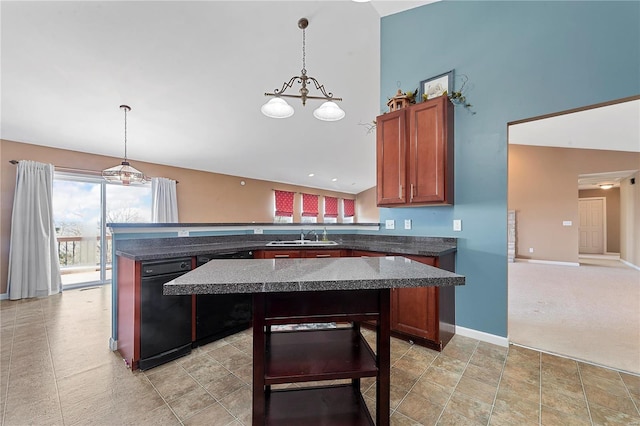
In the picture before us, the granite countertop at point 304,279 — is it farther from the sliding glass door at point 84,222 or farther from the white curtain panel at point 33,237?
the sliding glass door at point 84,222

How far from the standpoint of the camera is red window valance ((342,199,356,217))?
10783 millimetres

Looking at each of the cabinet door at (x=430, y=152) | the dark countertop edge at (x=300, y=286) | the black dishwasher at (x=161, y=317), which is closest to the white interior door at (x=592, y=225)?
the cabinet door at (x=430, y=152)

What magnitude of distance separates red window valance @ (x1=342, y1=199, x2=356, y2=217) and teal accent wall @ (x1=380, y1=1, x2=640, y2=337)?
769 cm

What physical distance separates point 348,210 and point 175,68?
A: 8566mm

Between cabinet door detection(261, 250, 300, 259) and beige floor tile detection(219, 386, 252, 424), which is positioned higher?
cabinet door detection(261, 250, 300, 259)

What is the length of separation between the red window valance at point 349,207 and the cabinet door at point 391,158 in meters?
7.81

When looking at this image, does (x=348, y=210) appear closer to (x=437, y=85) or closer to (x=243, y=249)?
(x=437, y=85)

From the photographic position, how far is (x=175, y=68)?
310cm

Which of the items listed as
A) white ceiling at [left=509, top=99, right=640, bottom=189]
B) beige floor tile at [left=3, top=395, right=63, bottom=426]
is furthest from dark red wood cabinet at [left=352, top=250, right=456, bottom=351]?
white ceiling at [left=509, top=99, right=640, bottom=189]

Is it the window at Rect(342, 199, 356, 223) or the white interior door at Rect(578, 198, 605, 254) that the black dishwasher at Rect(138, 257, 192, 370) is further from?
the white interior door at Rect(578, 198, 605, 254)

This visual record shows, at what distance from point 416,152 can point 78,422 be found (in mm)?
3225

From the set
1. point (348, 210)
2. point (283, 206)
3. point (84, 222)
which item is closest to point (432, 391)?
point (84, 222)

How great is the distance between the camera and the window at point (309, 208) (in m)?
8.97

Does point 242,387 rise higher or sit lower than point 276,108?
lower
